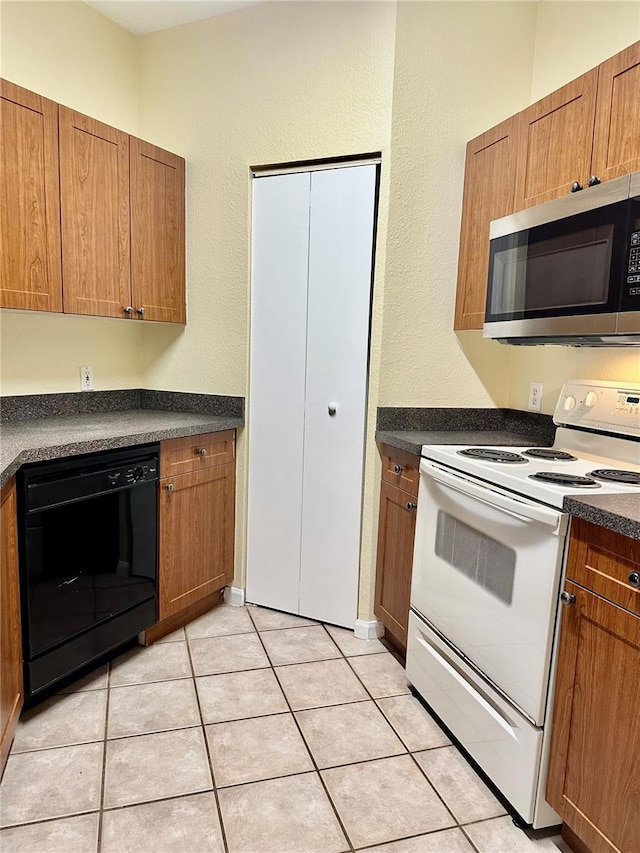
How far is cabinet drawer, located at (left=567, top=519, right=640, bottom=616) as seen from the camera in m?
1.16

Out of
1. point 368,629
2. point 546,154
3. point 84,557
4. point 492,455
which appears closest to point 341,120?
point 546,154

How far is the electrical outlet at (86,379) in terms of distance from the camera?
258 centimetres

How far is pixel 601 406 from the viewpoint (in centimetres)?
191

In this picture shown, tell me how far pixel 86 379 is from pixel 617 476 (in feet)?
7.38

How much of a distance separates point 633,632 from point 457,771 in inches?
33.4

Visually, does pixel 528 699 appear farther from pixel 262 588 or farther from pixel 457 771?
pixel 262 588

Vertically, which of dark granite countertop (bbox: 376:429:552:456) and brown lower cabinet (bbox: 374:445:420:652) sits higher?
dark granite countertop (bbox: 376:429:552:456)

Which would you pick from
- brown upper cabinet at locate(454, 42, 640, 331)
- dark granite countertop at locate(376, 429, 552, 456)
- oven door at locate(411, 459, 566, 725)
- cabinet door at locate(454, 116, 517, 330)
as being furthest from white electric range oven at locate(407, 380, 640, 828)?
brown upper cabinet at locate(454, 42, 640, 331)

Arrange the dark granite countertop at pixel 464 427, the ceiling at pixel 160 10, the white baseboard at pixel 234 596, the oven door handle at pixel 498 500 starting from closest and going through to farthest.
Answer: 1. the oven door handle at pixel 498 500
2. the dark granite countertop at pixel 464 427
3. the ceiling at pixel 160 10
4. the white baseboard at pixel 234 596

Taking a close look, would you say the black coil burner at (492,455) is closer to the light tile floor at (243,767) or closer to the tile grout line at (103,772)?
the light tile floor at (243,767)

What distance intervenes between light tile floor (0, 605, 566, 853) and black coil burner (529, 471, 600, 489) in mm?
943

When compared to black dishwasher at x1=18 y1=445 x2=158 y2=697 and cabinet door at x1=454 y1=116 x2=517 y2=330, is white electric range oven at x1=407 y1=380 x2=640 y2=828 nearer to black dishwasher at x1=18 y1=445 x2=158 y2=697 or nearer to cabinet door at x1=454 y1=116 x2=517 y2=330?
cabinet door at x1=454 y1=116 x2=517 y2=330

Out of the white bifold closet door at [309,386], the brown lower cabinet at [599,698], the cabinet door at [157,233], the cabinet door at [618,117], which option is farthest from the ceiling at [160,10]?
the brown lower cabinet at [599,698]

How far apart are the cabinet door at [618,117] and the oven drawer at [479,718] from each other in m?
1.58
